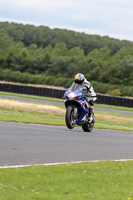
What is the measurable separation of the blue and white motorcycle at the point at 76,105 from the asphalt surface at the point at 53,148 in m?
0.65

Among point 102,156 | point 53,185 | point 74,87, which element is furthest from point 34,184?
point 74,87

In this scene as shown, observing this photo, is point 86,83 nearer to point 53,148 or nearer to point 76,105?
point 76,105

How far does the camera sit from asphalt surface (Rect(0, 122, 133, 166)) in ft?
28.7

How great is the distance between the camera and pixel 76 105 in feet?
46.1

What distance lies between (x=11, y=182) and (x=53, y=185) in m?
0.61

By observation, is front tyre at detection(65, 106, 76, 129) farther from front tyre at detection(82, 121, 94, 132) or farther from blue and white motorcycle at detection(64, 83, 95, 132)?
front tyre at detection(82, 121, 94, 132)

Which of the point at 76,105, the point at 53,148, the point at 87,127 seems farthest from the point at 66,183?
the point at 87,127

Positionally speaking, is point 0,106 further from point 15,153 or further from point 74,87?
point 15,153

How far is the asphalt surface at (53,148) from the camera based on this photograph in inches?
344

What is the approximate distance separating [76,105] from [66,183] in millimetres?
7380

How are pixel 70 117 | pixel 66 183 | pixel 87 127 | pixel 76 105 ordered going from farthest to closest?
1. pixel 87 127
2. pixel 76 105
3. pixel 70 117
4. pixel 66 183

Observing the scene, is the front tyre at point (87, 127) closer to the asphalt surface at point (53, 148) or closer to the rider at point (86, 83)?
Result: the rider at point (86, 83)

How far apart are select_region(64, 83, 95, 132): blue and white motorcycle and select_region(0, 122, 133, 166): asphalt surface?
65cm

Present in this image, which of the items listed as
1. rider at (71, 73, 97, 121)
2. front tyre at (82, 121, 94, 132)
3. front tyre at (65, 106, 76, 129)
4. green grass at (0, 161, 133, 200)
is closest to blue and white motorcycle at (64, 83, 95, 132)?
front tyre at (65, 106, 76, 129)
